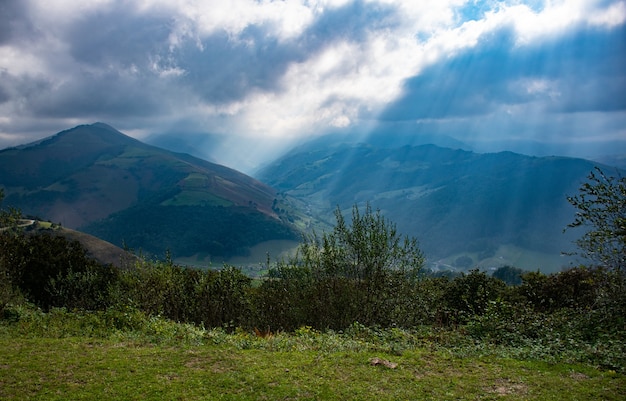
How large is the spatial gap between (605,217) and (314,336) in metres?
14.1

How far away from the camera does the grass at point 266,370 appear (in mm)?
11133

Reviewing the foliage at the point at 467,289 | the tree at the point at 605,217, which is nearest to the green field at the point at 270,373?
the tree at the point at 605,217

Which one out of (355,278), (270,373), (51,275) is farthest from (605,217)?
(51,275)

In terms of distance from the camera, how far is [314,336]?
17625 millimetres

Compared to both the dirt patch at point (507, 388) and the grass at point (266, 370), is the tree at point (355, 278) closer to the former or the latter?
the grass at point (266, 370)

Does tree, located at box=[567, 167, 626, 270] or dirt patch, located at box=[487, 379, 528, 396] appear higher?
tree, located at box=[567, 167, 626, 270]

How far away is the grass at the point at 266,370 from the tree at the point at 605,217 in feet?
21.4

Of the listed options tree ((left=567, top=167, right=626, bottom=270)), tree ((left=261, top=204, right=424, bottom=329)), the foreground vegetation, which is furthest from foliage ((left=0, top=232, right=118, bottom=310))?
tree ((left=567, top=167, right=626, bottom=270))

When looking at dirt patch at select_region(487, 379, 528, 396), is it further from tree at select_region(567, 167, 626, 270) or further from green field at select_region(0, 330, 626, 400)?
tree at select_region(567, 167, 626, 270)

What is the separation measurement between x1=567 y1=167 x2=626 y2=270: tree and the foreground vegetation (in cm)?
18

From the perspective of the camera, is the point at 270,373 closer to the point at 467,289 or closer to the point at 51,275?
the point at 467,289

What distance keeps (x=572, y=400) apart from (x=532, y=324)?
778cm

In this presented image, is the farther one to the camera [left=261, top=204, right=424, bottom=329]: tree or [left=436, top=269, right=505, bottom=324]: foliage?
[left=436, top=269, right=505, bottom=324]: foliage

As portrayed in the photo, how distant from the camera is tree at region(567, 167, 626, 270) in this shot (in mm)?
16734
